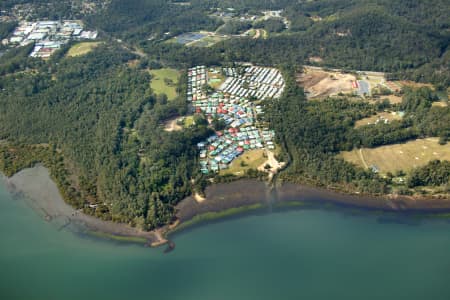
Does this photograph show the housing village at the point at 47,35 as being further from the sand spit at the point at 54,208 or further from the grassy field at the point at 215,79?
the sand spit at the point at 54,208

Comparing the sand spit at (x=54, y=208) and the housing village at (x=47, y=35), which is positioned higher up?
the housing village at (x=47, y=35)

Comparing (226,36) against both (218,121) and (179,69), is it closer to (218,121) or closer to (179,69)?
(179,69)

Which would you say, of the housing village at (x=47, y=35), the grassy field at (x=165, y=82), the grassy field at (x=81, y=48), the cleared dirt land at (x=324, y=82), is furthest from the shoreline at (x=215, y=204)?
the housing village at (x=47, y=35)

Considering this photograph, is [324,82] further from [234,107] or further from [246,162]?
[246,162]

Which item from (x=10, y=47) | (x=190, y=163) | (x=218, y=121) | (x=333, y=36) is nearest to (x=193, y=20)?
(x=333, y=36)

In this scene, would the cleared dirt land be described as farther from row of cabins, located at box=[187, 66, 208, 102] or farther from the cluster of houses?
row of cabins, located at box=[187, 66, 208, 102]

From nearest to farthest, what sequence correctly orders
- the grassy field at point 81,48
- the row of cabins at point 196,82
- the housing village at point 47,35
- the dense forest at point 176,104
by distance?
the dense forest at point 176,104 < the row of cabins at point 196,82 < the grassy field at point 81,48 < the housing village at point 47,35

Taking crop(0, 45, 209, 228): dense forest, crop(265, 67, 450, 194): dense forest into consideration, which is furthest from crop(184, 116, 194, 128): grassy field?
crop(265, 67, 450, 194): dense forest
